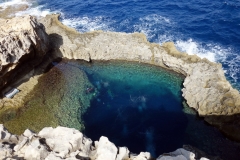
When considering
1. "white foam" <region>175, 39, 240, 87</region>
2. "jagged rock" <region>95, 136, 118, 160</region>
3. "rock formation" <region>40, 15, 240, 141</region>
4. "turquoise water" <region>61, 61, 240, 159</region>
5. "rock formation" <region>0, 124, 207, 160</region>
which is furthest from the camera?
"white foam" <region>175, 39, 240, 87</region>

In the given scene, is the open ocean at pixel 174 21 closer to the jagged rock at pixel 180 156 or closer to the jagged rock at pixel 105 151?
the jagged rock at pixel 180 156

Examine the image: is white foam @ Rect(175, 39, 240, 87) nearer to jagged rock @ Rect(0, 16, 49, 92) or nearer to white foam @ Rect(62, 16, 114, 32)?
white foam @ Rect(62, 16, 114, 32)

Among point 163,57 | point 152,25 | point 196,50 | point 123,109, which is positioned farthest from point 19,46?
point 196,50

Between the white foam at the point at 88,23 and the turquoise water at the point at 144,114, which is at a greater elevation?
the white foam at the point at 88,23

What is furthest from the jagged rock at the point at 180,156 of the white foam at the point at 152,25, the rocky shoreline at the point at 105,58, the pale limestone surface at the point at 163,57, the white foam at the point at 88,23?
the white foam at the point at 88,23

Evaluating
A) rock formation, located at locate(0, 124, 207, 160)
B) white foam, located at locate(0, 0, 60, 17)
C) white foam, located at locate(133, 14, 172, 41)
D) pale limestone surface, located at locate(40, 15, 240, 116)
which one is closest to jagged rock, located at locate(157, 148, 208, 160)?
rock formation, located at locate(0, 124, 207, 160)

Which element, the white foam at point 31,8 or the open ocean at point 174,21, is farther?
the white foam at point 31,8
